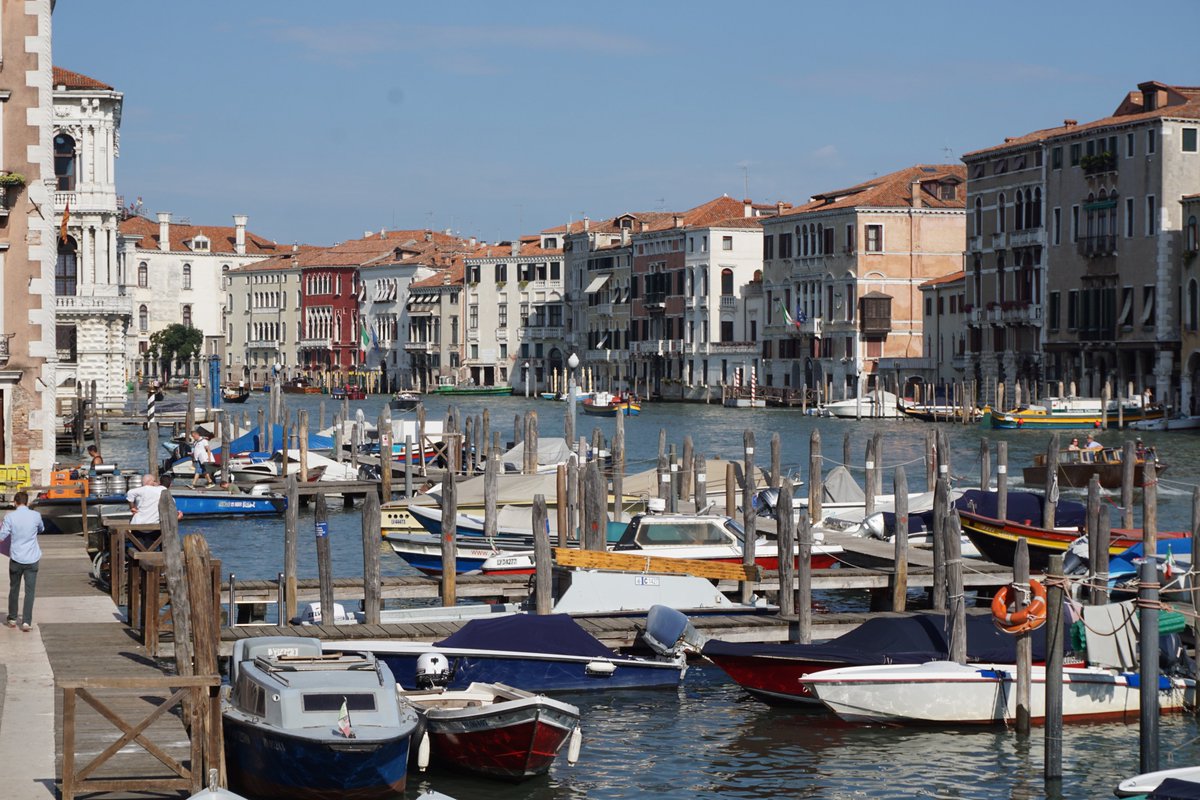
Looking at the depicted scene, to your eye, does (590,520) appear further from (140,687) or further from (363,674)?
(140,687)

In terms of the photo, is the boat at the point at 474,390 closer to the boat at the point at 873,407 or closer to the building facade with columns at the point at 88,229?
the boat at the point at 873,407

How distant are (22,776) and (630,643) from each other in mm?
6797

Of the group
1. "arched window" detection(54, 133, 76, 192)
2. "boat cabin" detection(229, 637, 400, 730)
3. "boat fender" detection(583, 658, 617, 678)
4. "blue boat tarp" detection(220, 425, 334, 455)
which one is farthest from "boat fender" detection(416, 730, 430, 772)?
"arched window" detection(54, 133, 76, 192)

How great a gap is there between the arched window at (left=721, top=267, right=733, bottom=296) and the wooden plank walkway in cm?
6970

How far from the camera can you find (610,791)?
1327 cm

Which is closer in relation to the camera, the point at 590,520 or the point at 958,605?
the point at 958,605

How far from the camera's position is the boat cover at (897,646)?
15.3 metres

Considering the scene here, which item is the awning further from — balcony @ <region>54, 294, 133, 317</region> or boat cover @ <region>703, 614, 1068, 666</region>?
boat cover @ <region>703, 614, 1068, 666</region>

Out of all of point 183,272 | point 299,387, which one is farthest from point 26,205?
point 183,272

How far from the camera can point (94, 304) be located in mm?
57750

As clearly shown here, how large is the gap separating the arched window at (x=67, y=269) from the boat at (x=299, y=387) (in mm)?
50713

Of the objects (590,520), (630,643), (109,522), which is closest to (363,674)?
(630,643)

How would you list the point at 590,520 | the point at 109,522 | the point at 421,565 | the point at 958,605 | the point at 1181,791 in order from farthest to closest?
the point at 421,565, the point at 590,520, the point at 109,522, the point at 958,605, the point at 1181,791

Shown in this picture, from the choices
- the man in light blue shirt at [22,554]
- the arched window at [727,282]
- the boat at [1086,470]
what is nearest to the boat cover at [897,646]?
the man in light blue shirt at [22,554]
